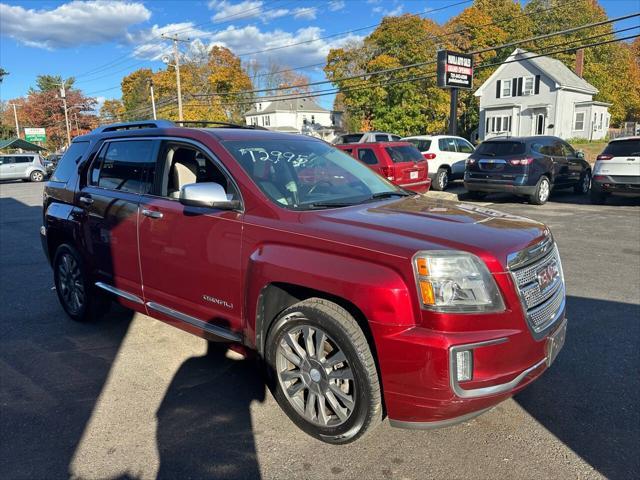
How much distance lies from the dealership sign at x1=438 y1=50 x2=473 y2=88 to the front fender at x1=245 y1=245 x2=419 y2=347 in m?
21.2

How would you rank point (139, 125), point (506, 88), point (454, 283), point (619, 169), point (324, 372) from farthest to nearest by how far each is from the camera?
point (506, 88), point (619, 169), point (139, 125), point (324, 372), point (454, 283)

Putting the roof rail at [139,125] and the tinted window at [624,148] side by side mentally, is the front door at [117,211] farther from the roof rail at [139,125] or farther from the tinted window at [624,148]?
the tinted window at [624,148]

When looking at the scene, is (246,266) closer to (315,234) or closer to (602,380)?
(315,234)

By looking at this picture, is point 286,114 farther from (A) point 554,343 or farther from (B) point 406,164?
(A) point 554,343

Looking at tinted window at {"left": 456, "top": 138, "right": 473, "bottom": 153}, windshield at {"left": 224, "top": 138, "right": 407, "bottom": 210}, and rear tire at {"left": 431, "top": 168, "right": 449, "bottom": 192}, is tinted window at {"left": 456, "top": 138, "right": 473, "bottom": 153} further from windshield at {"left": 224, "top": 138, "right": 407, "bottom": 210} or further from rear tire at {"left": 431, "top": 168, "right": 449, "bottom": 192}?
Answer: windshield at {"left": 224, "top": 138, "right": 407, "bottom": 210}

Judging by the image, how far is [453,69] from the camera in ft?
74.4

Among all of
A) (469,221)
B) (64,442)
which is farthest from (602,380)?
(64,442)

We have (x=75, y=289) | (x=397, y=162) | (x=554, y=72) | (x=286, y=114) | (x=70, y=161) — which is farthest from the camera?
(x=286, y=114)

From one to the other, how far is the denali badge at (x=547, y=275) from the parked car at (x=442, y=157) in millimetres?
→ 14165

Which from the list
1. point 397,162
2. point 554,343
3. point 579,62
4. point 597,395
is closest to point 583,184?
point 397,162

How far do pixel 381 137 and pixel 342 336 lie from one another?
19.5m

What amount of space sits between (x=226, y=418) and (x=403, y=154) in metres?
10.9

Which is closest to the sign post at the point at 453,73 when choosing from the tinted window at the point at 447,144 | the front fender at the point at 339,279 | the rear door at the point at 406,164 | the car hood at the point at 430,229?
the tinted window at the point at 447,144

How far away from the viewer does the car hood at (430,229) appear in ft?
8.75
